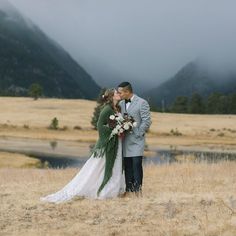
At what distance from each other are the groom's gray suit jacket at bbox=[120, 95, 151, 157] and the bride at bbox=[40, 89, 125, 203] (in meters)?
0.21

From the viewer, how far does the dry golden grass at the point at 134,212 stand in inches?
387

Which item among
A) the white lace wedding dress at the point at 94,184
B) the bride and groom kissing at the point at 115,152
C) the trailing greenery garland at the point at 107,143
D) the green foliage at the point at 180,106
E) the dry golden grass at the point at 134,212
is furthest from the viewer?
the green foliage at the point at 180,106

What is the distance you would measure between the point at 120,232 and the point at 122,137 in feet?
13.3

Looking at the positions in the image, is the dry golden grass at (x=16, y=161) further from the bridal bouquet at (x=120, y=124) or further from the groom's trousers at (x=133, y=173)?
the bridal bouquet at (x=120, y=124)

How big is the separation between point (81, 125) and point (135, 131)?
71.0 m

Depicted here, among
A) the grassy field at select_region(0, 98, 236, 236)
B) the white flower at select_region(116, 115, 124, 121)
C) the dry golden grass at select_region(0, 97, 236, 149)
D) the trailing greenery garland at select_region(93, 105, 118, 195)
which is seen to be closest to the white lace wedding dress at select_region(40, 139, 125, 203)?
the trailing greenery garland at select_region(93, 105, 118, 195)

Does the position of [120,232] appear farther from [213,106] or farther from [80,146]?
[213,106]

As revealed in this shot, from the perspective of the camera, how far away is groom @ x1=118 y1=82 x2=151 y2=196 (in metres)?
Answer: 13.3

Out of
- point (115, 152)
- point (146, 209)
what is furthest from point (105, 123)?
point (146, 209)

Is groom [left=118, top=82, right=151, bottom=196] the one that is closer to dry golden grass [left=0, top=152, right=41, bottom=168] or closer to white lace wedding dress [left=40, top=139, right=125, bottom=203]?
white lace wedding dress [left=40, top=139, right=125, bottom=203]

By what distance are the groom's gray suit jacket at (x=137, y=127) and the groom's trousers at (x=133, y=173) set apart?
16 cm

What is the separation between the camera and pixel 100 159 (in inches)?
530

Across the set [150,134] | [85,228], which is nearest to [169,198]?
[85,228]

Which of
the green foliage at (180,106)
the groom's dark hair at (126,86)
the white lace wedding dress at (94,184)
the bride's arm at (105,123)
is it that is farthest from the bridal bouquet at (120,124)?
the green foliage at (180,106)
